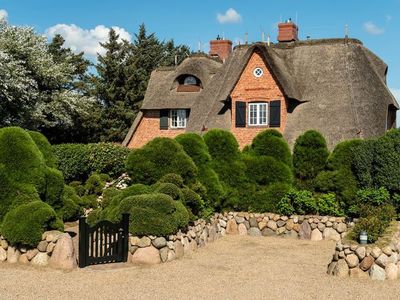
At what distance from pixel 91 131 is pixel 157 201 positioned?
30.2 m

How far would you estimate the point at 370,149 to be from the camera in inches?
690

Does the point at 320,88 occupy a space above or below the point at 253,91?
above

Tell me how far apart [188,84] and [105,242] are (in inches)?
934

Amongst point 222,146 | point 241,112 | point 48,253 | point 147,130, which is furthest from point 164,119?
point 48,253

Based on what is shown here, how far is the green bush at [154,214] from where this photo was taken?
12859 mm

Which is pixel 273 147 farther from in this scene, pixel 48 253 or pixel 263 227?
pixel 48 253

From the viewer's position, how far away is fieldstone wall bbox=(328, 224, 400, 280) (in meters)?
11.4

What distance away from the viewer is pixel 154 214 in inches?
515

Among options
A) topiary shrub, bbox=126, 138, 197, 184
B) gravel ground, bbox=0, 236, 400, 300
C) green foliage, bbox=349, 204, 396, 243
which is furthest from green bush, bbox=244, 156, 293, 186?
gravel ground, bbox=0, 236, 400, 300

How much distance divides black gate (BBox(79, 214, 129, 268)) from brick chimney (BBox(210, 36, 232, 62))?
25981mm

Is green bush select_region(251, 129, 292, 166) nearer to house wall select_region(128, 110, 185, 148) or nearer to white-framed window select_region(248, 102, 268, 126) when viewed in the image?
white-framed window select_region(248, 102, 268, 126)

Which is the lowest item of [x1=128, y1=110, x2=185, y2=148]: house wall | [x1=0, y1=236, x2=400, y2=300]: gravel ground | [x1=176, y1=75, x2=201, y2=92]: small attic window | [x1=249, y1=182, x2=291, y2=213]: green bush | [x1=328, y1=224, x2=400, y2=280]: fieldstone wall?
[x1=0, y1=236, x2=400, y2=300]: gravel ground

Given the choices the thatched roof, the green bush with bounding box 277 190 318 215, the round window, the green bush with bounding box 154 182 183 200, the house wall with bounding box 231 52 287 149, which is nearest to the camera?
the green bush with bounding box 154 182 183 200

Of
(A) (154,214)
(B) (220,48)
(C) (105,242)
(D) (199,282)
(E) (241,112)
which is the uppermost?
(B) (220,48)
